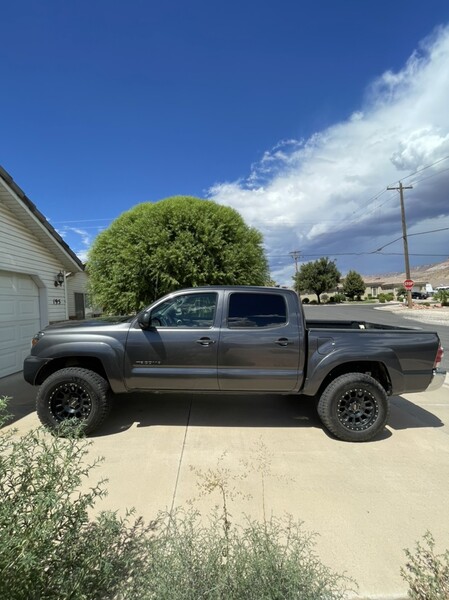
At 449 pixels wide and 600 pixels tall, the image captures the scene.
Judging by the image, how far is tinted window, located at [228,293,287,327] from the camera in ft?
14.4

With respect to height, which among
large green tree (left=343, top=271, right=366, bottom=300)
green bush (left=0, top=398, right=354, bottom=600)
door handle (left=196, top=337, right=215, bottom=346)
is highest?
large green tree (left=343, top=271, right=366, bottom=300)

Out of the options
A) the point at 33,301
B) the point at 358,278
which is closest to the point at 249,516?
the point at 33,301

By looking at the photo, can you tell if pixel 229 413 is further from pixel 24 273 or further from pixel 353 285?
pixel 353 285

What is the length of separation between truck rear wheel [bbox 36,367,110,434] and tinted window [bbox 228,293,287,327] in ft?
5.92

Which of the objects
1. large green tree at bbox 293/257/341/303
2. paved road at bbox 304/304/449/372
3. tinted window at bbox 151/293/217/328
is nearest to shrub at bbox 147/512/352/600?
tinted window at bbox 151/293/217/328

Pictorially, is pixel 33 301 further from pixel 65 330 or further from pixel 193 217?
pixel 65 330

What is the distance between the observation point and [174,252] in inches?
354

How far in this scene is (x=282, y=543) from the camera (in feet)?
8.15

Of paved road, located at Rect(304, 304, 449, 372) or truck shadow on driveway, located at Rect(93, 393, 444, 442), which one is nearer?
truck shadow on driveway, located at Rect(93, 393, 444, 442)

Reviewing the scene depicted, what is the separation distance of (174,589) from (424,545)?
6.01 feet

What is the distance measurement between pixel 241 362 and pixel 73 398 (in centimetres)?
213

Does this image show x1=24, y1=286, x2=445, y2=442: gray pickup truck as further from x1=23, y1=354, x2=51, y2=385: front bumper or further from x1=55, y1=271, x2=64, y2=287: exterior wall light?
x1=55, y1=271, x2=64, y2=287: exterior wall light

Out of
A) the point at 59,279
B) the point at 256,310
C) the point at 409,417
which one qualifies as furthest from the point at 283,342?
the point at 59,279

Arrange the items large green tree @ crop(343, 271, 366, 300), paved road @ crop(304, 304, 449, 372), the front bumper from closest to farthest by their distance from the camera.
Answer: the front bumper < paved road @ crop(304, 304, 449, 372) < large green tree @ crop(343, 271, 366, 300)
